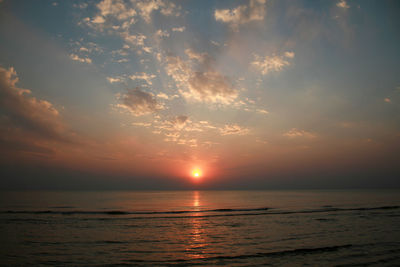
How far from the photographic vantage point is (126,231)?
26516mm

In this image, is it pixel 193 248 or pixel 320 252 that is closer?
pixel 320 252

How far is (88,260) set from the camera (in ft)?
52.4

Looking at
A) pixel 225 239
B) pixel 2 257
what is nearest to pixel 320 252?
pixel 225 239

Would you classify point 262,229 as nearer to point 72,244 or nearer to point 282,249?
point 282,249

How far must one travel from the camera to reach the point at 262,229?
27219mm

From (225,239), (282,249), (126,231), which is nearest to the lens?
(282,249)

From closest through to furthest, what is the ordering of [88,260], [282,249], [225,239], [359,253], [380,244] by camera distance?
1. [88,260]
2. [359,253]
3. [282,249]
4. [380,244]
5. [225,239]

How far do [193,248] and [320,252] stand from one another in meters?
9.28

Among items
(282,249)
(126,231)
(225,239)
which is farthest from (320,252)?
(126,231)

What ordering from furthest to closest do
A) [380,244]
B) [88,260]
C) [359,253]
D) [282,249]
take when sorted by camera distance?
[380,244] < [282,249] < [359,253] < [88,260]

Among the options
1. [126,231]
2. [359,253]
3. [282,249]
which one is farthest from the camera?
[126,231]

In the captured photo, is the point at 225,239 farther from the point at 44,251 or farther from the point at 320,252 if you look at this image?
the point at 44,251

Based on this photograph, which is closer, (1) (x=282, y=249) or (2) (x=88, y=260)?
(2) (x=88, y=260)

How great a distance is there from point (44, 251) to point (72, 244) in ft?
7.94
